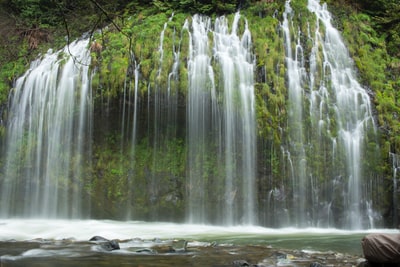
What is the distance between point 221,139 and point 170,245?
5.18 metres

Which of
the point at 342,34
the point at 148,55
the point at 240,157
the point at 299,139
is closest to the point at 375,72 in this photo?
the point at 342,34

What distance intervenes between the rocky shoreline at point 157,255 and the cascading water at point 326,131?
4.34 m

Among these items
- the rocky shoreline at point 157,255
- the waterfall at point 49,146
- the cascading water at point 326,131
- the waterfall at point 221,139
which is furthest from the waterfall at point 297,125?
the waterfall at point 49,146

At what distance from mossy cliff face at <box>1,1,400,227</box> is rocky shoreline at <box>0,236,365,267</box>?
14.0 ft

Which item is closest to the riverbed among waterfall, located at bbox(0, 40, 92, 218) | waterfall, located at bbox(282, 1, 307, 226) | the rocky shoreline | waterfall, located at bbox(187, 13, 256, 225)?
the rocky shoreline

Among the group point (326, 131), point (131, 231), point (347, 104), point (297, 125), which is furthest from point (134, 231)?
point (347, 104)

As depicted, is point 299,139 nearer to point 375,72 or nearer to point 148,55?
point 375,72

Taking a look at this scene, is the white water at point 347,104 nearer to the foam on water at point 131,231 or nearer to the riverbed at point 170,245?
the foam on water at point 131,231

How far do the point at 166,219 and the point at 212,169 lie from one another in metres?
1.99

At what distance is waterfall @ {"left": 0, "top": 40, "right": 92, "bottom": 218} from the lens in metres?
12.5

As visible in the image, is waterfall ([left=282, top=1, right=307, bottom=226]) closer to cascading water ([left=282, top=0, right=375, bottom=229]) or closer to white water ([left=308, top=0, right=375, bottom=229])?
cascading water ([left=282, top=0, right=375, bottom=229])

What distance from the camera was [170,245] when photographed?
7.25 metres

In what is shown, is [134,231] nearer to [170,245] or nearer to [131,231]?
[131,231]

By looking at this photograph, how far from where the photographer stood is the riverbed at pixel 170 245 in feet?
18.6
